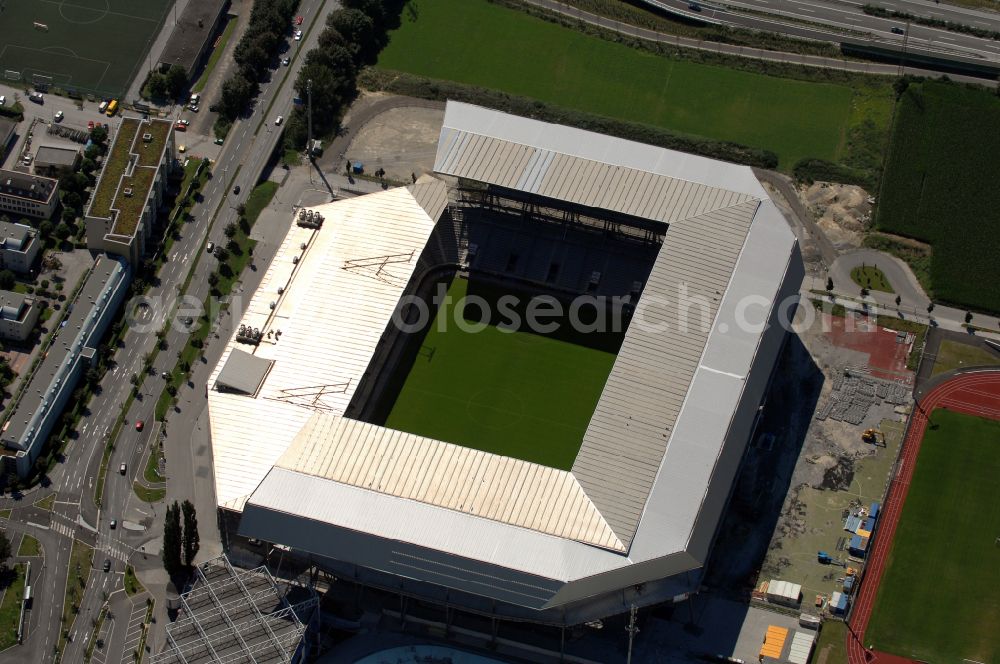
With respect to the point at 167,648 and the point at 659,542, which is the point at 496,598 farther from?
the point at 167,648

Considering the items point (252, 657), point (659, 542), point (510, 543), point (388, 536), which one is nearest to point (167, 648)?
point (252, 657)

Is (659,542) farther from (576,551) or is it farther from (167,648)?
(167,648)

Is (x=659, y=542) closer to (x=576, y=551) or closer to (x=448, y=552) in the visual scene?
(x=576, y=551)

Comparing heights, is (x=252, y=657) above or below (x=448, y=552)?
below

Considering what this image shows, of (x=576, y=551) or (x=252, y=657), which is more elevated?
(x=576, y=551)

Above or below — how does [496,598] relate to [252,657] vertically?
above

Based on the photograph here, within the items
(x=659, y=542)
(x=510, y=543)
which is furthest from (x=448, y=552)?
(x=659, y=542)

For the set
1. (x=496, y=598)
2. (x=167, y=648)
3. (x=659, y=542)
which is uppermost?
(x=659, y=542)
